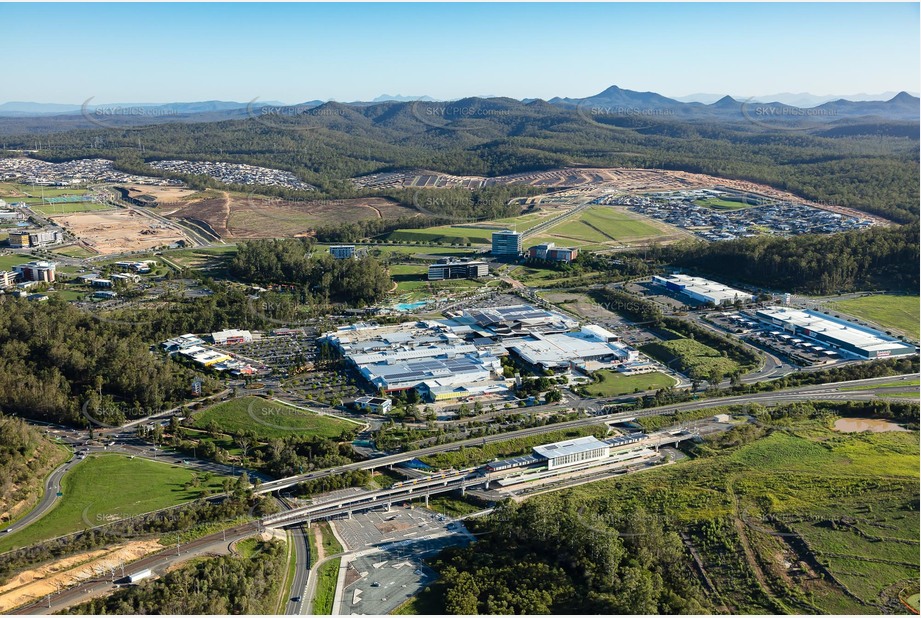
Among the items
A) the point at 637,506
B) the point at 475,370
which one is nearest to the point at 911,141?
the point at 475,370

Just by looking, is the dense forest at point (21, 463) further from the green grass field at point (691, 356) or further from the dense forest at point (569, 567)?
the green grass field at point (691, 356)

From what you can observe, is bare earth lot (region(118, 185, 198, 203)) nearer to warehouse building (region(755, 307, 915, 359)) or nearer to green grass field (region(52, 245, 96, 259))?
green grass field (region(52, 245, 96, 259))

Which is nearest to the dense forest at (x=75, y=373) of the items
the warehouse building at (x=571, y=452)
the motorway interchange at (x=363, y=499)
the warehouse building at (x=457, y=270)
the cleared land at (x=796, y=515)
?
the motorway interchange at (x=363, y=499)

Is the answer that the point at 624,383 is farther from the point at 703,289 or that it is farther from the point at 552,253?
the point at 552,253

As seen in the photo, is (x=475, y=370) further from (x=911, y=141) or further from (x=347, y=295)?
(x=911, y=141)

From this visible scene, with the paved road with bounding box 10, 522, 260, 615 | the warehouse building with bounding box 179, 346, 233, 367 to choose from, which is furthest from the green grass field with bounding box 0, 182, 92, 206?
the paved road with bounding box 10, 522, 260, 615

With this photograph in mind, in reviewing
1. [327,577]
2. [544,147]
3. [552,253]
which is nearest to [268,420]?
[327,577]
